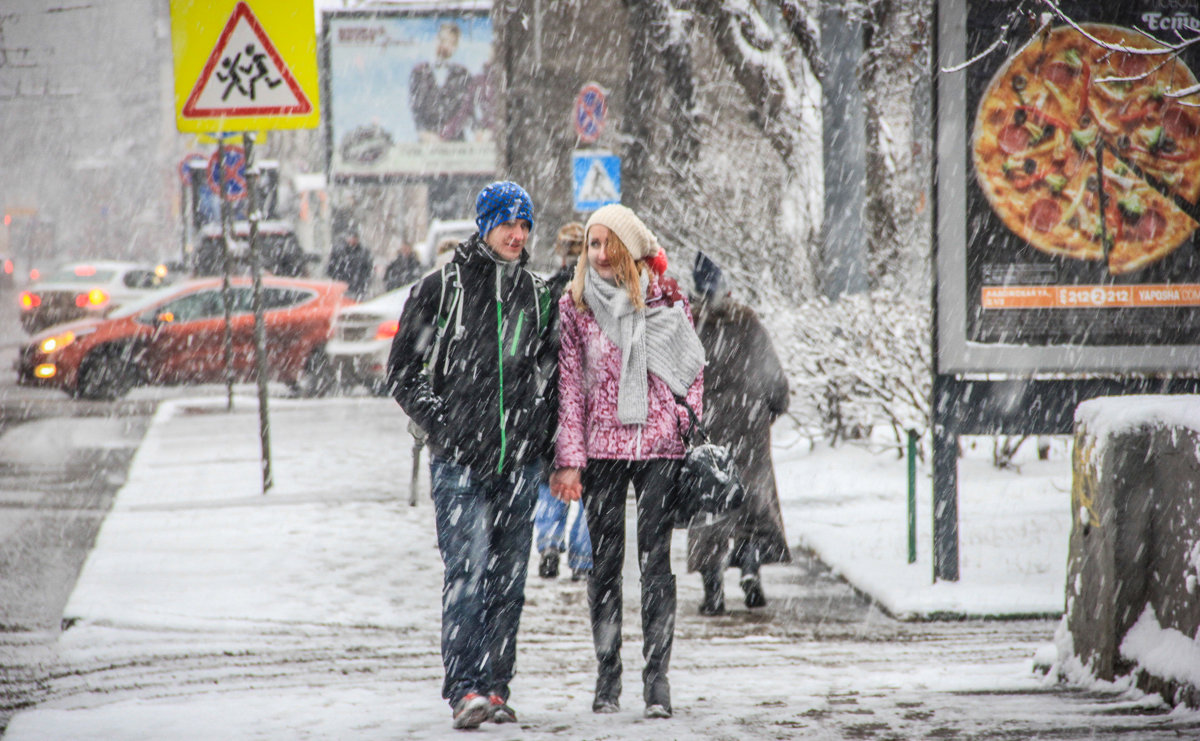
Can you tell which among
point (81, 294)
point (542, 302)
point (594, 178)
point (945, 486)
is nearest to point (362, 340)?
point (594, 178)

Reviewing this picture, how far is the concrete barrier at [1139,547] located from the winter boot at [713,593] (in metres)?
2.01

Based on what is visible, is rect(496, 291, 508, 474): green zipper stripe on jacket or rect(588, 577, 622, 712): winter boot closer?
rect(496, 291, 508, 474): green zipper stripe on jacket

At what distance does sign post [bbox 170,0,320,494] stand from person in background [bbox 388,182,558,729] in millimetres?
5188

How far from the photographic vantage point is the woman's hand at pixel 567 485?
4.64 m

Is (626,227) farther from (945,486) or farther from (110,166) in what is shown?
(110,166)

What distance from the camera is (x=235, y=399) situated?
1680cm

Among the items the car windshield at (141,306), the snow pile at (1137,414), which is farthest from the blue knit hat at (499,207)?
the car windshield at (141,306)

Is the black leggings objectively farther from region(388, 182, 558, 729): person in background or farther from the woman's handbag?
region(388, 182, 558, 729): person in background

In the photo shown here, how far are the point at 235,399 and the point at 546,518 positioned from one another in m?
10.1

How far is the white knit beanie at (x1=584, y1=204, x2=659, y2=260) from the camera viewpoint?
15.5ft

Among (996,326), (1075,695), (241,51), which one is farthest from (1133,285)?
(241,51)

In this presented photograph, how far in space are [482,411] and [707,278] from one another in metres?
2.26

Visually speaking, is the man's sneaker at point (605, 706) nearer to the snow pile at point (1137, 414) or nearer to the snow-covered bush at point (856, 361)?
the snow pile at point (1137, 414)

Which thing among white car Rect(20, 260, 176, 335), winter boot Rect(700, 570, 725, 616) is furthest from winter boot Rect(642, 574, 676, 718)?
white car Rect(20, 260, 176, 335)
